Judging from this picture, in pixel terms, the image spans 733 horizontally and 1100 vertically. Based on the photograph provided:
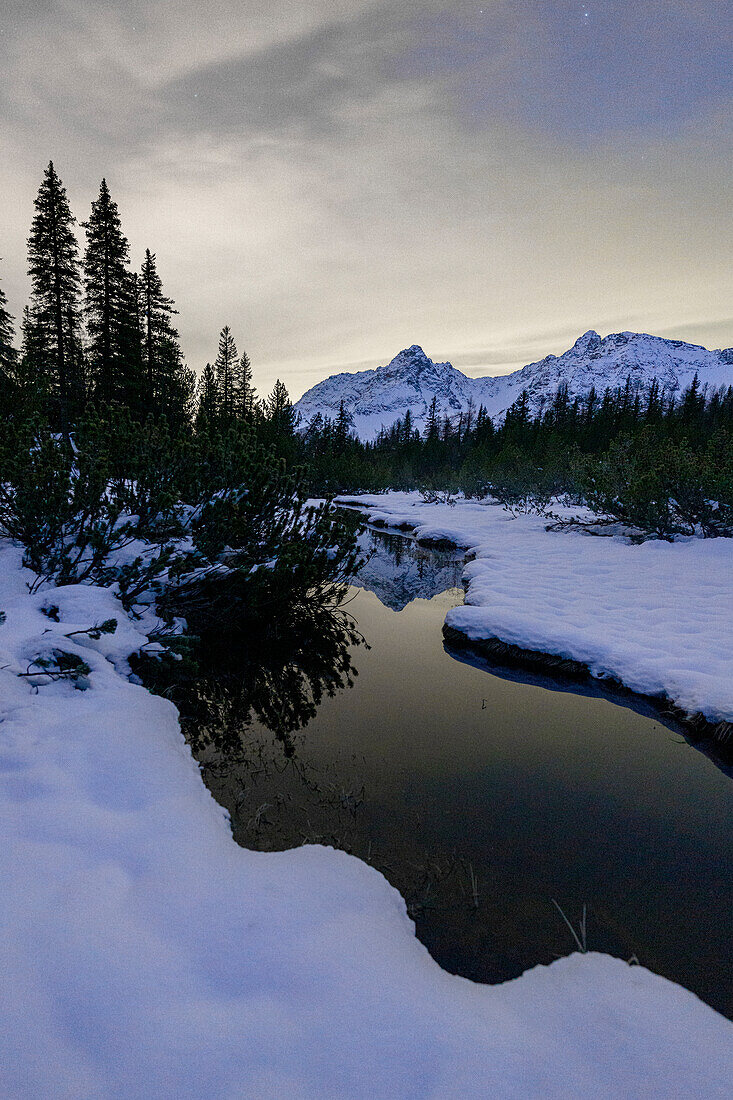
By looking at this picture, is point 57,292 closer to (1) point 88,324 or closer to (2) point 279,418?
(1) point 88,324

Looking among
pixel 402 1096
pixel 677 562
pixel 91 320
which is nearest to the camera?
pixel 402 1096

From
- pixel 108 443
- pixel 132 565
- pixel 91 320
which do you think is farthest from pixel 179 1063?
pixel 91 320

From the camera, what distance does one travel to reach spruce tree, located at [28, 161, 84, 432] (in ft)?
74.6

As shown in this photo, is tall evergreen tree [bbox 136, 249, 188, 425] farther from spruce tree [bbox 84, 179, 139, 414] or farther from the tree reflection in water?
the tree reflection in water

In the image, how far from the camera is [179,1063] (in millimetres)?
1429

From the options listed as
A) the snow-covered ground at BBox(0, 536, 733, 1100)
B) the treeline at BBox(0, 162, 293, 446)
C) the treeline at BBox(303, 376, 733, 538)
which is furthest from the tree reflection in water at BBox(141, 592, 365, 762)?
the treeline at BBox(0, 162, 293, 446)

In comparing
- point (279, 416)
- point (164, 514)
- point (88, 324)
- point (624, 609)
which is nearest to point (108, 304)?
point (88, 324)

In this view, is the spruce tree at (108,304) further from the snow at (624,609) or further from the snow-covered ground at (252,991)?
the snow-covered ground at (252,991)

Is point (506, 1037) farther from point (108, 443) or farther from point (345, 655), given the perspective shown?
point (108, 443)

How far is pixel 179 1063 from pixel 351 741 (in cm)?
329

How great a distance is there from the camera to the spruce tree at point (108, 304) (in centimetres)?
2375

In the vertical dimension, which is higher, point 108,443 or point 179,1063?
point 108,443

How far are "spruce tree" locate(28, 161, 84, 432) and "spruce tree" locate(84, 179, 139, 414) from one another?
80cm

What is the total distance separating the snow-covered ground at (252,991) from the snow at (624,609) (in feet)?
12.6
